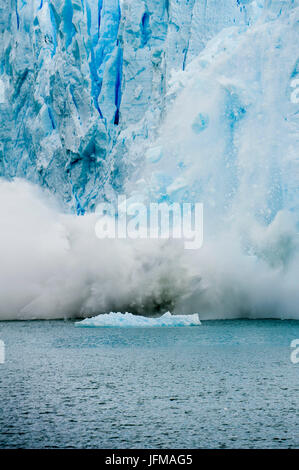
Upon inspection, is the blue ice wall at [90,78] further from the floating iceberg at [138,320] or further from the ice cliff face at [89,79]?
the floating iceberg at [138,320]

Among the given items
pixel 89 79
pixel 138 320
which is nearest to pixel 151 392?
pixel 138 320

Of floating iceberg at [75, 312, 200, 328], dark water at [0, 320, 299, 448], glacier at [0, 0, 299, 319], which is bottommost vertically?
dark water at [0, 320, 299, 448]

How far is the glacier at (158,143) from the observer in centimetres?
1511

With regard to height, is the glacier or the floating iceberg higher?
the glacier

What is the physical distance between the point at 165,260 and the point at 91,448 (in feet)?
35.5

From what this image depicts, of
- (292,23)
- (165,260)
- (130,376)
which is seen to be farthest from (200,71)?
(130,376)

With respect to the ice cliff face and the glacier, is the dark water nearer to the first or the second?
the glacier

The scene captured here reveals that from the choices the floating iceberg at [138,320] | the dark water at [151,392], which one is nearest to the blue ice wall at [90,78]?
the floating iceberg at [138,320]

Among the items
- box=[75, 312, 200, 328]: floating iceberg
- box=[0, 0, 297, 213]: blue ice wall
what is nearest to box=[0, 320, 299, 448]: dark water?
box=[75, 312, 200, 328]: floating iceberg

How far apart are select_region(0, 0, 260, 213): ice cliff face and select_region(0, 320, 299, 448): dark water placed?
6.79 metres

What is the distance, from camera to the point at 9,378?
8.71m

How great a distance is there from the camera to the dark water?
5727 mm

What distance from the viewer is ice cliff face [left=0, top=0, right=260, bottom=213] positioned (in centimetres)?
1753

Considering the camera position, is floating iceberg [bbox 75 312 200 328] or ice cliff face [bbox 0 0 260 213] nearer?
floating iceberg [bbox 75 312 200 328]
